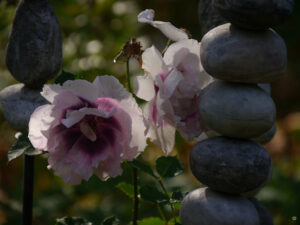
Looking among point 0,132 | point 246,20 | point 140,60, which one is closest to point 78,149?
point 140,60

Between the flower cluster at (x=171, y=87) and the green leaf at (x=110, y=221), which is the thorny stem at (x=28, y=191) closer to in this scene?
the green leaf at (x=110, y=221)

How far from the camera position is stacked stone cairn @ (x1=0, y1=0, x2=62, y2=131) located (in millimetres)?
815

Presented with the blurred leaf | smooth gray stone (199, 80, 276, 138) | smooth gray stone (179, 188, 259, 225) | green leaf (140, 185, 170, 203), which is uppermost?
smooth gray stone (199, 80, 276, 138)

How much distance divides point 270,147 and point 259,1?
1844 mm

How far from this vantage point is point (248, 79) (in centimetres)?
70

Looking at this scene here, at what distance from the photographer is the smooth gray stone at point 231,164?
2.29ft

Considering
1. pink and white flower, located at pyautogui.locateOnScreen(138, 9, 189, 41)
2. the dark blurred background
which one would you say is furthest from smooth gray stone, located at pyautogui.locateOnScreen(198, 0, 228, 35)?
the dark blurred background

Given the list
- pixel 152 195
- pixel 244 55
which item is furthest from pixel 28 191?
pixel 244 55

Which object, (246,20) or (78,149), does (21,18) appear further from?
(246,20)

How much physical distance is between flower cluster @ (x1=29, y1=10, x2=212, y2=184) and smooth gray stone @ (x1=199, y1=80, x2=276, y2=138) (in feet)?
0.13

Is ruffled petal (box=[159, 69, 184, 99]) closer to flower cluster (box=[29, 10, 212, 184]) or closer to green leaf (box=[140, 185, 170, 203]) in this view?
flower cluster (box=[29, 10, 212, 184])

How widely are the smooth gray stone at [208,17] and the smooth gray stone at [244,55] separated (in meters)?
0.16

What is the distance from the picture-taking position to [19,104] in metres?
0.84

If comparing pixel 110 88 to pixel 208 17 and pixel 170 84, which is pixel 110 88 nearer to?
pixel 170 84
